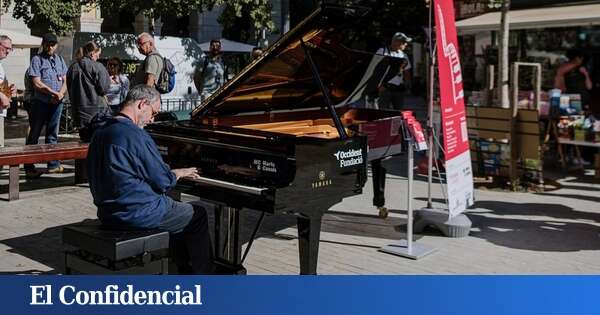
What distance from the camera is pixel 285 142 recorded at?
4512 mm

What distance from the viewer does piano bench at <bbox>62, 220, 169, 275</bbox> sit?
3.98 metres

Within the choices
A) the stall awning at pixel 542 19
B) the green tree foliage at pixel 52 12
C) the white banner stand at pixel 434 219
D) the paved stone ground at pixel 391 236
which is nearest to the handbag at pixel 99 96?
the paved stone ground at pixel 391 236

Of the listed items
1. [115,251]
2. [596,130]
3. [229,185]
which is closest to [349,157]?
[229,185]

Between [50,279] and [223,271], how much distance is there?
1446mm

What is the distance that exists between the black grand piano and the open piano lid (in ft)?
0.03

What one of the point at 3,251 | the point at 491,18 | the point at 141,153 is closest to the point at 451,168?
the point at 141,153

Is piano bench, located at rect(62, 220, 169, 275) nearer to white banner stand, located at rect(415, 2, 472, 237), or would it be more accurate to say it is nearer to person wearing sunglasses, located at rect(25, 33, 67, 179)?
white banner stand, located at rect(415, 2, 472, 237)

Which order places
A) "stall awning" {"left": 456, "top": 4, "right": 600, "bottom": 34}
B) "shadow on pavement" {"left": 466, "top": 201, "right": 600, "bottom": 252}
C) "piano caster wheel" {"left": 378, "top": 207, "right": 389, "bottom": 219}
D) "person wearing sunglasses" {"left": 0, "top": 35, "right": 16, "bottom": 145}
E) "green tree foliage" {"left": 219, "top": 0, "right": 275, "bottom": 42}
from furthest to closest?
"green tree foliage" {"left": 219, "top": 0, "right": 275, "bottom": 42} < "stall awning" {"left": 456, "top": 4, "right": 600, "bottom": 34} < "person wearing sunglasses" {"left": 0, "top": 35, "right": 16, "bottom": 145} < "piano caster wheel" {"left": 378, "top": 207, "right": 389, "bottom": 219} < "shadow on pavement" {"left": 466, "top": 201, "right": 600, "bottom": 252}

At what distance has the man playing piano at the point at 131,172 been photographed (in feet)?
13.3

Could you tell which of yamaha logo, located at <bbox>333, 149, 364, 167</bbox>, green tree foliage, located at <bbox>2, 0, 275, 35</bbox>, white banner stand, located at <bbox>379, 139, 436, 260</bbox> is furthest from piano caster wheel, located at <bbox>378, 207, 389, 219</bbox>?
green tree foliage, located at <bbox>2, 0, 275, 35</bbox>

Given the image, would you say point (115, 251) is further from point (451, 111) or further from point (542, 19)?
point (542, 19)

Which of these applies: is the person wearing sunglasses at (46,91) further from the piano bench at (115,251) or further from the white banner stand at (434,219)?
the piano bench at (115,251)

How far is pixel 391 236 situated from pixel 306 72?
81.5 inches

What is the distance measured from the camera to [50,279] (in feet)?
12.6
